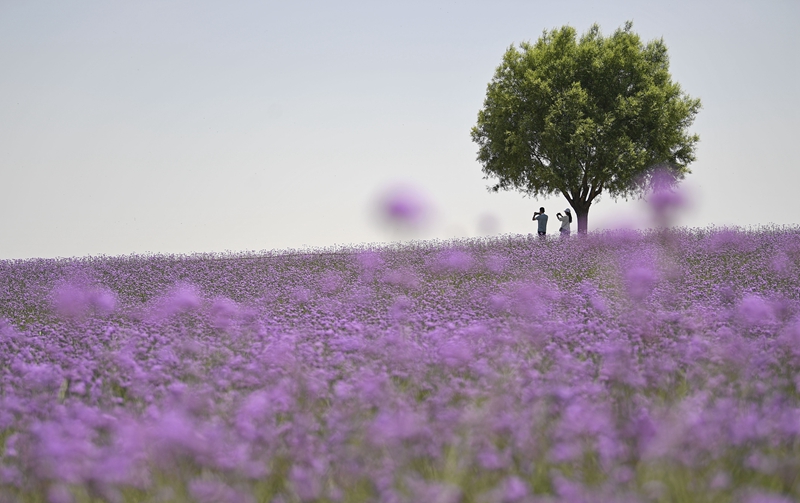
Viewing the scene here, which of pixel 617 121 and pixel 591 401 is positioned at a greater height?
pixel 617 121

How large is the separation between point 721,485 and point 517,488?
0.72 metres

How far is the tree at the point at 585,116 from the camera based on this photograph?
2427 centimetres

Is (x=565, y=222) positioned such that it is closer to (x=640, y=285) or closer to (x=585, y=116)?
(x=585, y=116)

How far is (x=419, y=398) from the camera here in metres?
4.30

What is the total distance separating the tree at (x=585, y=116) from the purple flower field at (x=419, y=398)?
53.1ft

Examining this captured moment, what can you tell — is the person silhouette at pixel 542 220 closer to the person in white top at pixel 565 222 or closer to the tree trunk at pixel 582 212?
the person in white top at pixel 565 222

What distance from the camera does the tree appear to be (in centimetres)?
2427

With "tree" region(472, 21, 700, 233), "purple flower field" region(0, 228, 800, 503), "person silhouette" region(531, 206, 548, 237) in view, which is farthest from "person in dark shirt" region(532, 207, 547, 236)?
"purple flower field" region(0, 228, 800, 503)

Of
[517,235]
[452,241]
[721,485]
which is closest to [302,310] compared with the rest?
[721,485]

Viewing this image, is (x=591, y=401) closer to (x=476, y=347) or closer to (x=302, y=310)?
(x=476, y=347)

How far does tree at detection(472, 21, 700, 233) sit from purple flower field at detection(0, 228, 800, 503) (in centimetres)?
1617

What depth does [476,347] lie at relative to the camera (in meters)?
5.09

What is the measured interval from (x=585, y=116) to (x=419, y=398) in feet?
71.2

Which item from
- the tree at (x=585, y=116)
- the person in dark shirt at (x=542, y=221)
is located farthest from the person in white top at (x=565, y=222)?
the tree at (x=585, y=116)
